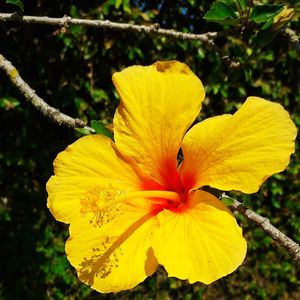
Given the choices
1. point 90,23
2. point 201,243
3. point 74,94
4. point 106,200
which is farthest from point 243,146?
point 74,94

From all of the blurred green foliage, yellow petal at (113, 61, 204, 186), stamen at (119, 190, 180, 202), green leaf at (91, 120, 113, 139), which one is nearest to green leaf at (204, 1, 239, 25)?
yellow petal at (113, 61, 204, 186)

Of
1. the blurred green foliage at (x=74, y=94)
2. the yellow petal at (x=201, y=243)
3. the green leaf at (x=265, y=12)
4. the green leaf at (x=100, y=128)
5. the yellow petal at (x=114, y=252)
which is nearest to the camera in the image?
the yellow petal at (x=201, y=243)

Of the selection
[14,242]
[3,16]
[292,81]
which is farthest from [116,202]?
[292,81]

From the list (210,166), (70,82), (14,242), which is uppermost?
(210,166)

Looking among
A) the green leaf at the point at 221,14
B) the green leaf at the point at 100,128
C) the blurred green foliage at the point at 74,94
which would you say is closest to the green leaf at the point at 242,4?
the green leaf at the point at 221,14

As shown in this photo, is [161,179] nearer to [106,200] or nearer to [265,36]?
[106,200]

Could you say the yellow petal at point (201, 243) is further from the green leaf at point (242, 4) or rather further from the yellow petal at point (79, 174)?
the green leaf at point (242, 4)

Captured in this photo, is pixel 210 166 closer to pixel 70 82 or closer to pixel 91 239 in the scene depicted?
pixel 91 239
